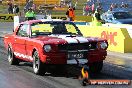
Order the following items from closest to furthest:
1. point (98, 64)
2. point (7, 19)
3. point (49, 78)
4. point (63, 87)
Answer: point (63, 87) → point (49, 78) → point (98, 64) → point (7, 19)

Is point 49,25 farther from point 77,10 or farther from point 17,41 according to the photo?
point 77,10

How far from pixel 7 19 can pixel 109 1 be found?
1276cm

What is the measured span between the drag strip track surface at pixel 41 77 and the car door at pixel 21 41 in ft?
1.36

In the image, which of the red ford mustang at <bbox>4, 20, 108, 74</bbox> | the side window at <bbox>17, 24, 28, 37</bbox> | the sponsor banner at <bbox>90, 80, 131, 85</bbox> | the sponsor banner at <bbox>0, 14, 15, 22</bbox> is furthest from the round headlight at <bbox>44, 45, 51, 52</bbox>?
the sponsor banner at <bbox>0, 14, 15, 22</bbox>

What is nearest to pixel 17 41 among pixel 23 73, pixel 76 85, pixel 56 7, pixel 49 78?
pixel 23 73

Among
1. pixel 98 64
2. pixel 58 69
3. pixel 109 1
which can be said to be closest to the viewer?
pixel 98 64

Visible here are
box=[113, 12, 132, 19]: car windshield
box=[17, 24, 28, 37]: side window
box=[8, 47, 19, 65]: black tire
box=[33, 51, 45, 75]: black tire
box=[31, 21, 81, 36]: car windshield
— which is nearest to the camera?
box=[33, 51, 45, 75]: black tire

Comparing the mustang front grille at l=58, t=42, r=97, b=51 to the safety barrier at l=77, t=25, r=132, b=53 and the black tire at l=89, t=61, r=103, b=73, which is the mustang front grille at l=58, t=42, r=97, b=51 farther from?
the safety barrier at l=77, t=25, r=132, b=53

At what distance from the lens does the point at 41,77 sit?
9.81 metres

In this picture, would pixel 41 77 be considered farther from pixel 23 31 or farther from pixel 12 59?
pixel 12 59

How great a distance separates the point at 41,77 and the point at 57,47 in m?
0.83

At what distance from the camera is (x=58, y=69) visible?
36.6 ft

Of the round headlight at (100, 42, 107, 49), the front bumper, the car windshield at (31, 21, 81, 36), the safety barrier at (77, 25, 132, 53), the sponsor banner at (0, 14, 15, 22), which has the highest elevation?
the car windshield at (31, 21, 81, 36)

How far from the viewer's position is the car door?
11227mm
